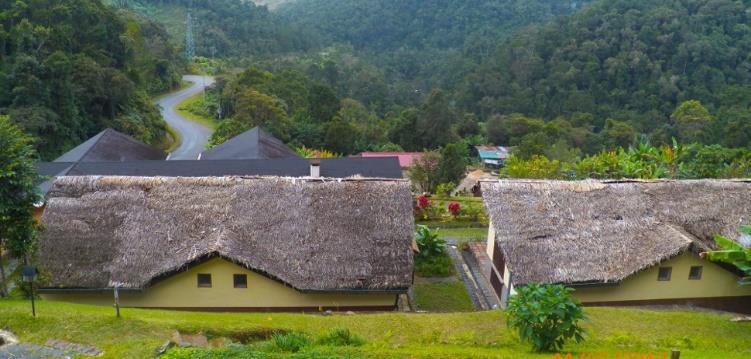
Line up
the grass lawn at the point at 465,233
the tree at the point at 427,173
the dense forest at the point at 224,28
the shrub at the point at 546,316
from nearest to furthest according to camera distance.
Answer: the shrub at the point at 546,316 < the grass lawn at the point at 465,233 < the tree at the point at 427,173 < the dense forest at the point at 224,28

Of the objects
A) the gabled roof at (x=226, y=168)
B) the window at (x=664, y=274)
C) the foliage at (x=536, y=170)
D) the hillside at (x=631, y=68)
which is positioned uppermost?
the hillside at (x=631, y=68)

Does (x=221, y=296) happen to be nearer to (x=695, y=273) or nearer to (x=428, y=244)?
(x=428, y=244)

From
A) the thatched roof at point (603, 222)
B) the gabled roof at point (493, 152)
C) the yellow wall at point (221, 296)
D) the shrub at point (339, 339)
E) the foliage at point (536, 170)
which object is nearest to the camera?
the shrub at point (339, 339)

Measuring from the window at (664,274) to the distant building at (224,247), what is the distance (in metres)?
7.12

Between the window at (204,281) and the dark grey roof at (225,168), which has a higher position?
the dark grey roof at (225,168)

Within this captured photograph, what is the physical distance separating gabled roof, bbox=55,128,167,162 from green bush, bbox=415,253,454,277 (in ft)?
54.6

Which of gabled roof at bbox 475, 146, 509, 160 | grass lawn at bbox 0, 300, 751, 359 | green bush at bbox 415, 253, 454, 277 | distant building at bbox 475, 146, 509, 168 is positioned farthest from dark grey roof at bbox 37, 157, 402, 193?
gabled roof at bbox 475, 146, 509, 160

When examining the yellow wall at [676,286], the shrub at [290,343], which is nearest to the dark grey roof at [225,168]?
the yellow wall at [676,286]

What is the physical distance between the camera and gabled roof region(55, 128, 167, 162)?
26.1m

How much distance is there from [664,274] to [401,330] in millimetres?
8473

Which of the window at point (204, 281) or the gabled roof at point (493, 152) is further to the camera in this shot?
the gabled roof at point (493, 152)

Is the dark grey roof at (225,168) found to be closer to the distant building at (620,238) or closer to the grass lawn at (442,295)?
the grass lawn at (442,295)

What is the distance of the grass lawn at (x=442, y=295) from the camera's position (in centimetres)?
1614

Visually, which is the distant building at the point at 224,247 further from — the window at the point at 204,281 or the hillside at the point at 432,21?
the hillside at the point at 432,21
